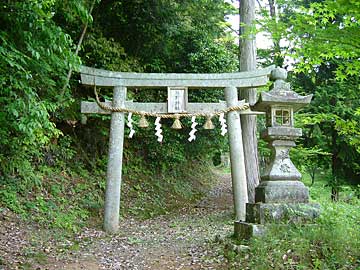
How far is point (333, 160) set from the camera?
40.5 feet

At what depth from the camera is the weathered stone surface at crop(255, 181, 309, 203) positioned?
6.18 meters

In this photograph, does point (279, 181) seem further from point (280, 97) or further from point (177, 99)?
point (177, 99)

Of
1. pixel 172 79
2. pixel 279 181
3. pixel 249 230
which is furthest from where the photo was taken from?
pixel 172 79

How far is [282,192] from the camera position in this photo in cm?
623

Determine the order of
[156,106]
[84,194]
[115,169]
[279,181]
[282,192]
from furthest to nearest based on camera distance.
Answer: [84,194], [156,106], [115,169], [279,181], [282,192]

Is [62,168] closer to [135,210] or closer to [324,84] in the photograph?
[135,210]

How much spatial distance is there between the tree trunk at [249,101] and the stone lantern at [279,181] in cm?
331

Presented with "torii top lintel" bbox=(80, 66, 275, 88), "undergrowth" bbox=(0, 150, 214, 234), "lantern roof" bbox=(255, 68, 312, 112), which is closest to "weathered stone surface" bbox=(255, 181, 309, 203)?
"lantern roof" bbox=(255, 68, 312, 112)

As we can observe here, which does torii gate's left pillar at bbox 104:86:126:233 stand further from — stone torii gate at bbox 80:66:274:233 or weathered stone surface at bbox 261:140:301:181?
weathered stone surface at bbox 261:140:301:181

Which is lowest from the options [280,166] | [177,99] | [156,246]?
[156,246]

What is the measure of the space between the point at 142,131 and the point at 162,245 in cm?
560

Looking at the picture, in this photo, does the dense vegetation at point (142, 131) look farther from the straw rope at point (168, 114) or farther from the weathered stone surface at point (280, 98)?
the straw rope at point (168, 114)

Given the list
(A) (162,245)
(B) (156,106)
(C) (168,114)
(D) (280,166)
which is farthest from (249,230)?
(B) (156,106)

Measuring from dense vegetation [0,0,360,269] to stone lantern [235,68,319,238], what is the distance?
0.49 m
